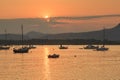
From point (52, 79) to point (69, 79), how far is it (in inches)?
97.3

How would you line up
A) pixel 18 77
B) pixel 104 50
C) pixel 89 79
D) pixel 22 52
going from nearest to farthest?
pixel 89 79
pixel 18 77
pixel 22 52
pixel 104 50

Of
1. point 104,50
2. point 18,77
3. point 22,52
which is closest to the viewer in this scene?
point 18,77

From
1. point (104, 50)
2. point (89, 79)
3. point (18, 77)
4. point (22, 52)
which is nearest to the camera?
point (89, 79)

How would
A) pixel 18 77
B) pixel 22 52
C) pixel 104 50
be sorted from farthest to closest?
pixel 104 50 < pixel 22 52 < pixel 18 77

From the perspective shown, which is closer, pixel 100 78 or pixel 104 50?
pixel 100 78

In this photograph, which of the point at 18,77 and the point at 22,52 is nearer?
the point at 18,77

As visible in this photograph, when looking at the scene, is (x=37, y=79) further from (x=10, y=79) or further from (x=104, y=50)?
(x=104, y=50)

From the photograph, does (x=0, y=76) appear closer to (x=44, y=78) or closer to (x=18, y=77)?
(x=18, y=77)

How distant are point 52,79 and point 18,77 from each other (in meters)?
6.15

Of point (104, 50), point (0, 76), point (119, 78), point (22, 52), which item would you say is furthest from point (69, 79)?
point (104, 50)

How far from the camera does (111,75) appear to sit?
2768 inches

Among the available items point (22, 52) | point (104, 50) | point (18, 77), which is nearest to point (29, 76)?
point (18, 77)

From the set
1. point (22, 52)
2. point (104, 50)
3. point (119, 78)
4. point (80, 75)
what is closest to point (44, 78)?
point (80, 75)

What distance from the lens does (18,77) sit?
6981 centimetres
